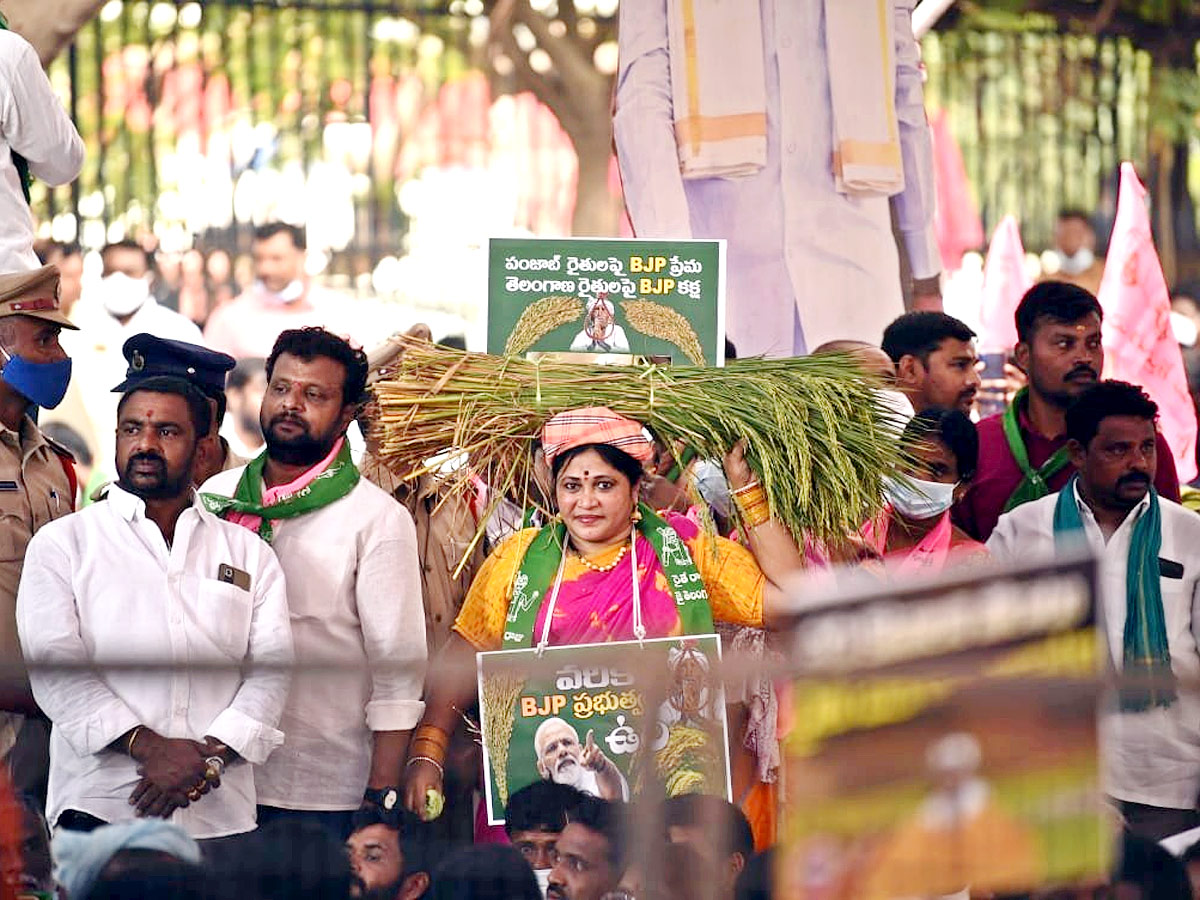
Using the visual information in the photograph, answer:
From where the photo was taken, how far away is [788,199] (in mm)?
7406

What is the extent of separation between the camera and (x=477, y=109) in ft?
37.4

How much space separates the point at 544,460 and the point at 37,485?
1327 millimetres

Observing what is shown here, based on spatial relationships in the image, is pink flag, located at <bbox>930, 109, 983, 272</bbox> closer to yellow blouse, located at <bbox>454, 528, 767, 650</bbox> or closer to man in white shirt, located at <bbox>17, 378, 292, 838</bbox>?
yellow blouse, located at <bbox>454, 528, 767, 650</bbox>

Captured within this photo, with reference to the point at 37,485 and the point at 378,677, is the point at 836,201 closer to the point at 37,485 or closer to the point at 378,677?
the point at 37,485

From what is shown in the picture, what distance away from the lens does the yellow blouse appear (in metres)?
5.08

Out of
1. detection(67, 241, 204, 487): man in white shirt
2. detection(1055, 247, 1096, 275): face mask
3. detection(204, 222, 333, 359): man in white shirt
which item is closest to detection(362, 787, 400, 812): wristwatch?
detection(67, 241, 204, 487): man in white shirt

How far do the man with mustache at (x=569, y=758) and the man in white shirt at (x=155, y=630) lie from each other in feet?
1.78

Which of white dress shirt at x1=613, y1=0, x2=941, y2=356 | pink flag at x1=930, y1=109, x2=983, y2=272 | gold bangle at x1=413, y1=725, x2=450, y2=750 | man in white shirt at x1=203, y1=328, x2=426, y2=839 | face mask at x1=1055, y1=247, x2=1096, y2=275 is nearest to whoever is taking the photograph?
gold bangle at x1=413, y1=725, x2=450, y2=750

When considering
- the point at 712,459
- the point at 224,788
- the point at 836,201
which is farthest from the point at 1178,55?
the point at 224,788

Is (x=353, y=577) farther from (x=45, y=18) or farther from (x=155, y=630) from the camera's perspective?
(x=45, y=18)

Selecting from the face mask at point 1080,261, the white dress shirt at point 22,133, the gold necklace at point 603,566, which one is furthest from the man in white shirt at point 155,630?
the face mask at point 1080,261

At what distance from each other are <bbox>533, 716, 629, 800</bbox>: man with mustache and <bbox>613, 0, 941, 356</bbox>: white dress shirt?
9.72ft

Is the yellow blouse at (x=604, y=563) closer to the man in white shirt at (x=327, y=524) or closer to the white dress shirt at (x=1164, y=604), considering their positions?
the man in white shirt at (x=327, y=524)

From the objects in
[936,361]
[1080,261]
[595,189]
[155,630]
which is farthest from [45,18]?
[1080,261]
